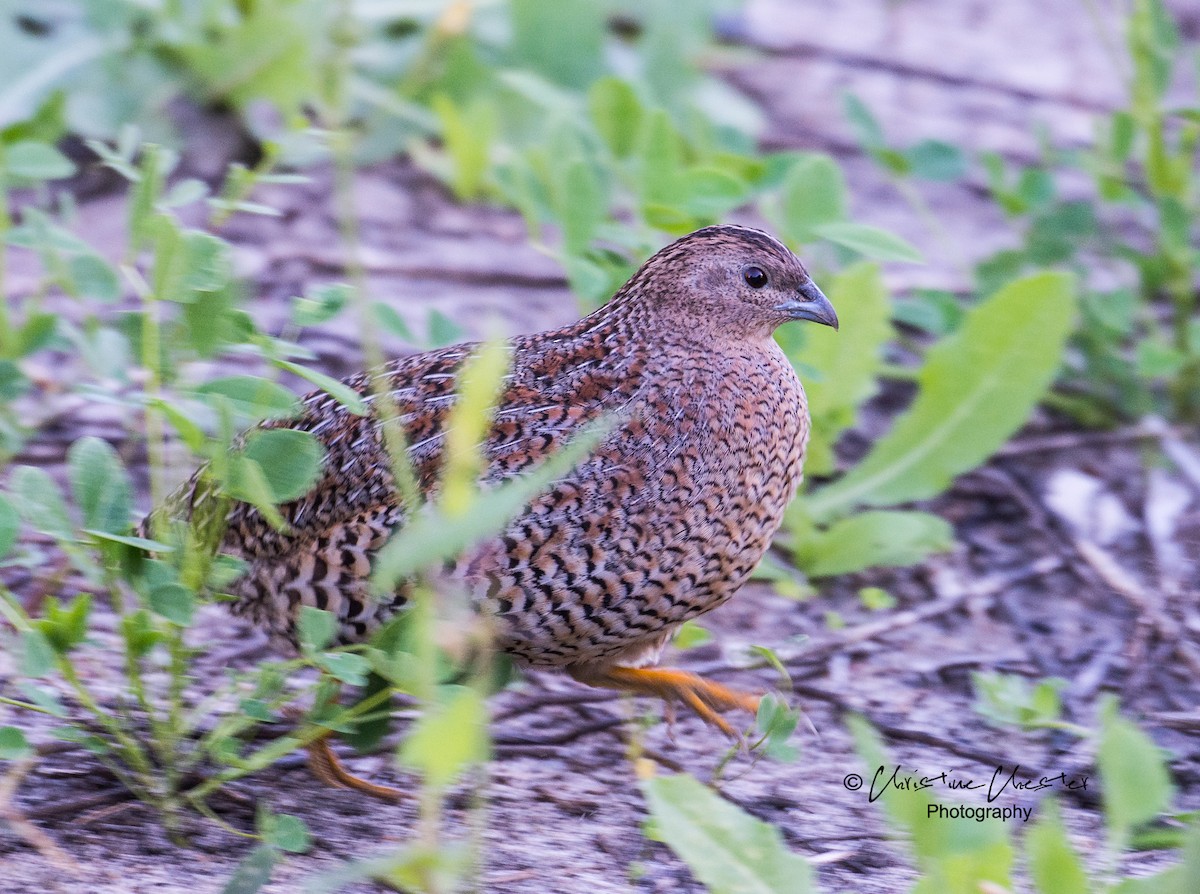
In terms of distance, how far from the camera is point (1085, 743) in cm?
360

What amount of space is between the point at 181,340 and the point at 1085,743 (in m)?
2.23

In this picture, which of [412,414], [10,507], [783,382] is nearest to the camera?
[10,507]

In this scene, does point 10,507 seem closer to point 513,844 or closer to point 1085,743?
point 513,844

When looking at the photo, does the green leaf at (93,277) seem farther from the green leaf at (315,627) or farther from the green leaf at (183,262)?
the green leaf at (315,627)

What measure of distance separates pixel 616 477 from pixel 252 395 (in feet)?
2.49

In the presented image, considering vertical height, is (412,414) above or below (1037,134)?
below

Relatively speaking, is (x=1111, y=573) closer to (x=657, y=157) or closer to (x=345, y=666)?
(x=657, y=157)

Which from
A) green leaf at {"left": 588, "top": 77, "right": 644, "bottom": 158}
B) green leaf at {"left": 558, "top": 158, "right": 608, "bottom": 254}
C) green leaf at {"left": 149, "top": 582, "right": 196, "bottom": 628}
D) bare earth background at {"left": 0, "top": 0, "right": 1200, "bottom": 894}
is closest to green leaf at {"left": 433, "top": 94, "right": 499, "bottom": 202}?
bare earth background at {"left": 0, "top": 0, "right": 1200, "bottom": 894}

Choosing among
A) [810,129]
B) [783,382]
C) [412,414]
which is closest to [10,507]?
[412,414]

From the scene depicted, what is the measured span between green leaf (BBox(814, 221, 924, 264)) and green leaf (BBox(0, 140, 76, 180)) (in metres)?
1.97

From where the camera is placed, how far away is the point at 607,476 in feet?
10.4

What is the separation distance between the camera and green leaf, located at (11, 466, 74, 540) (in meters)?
2.70

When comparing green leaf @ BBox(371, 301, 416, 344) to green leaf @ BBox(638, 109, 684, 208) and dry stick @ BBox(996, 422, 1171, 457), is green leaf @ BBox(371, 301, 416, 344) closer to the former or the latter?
green leaf @ BBox(638, 109, 684, 208)

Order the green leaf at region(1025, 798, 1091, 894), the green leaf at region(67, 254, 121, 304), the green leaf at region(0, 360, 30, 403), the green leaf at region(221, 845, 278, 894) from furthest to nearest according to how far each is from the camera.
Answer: the green leaf at region(0, 360, 30, 403)
the green leaf at region(67, 254, 121, 304)
the green leaf at region(221, 845, 278, 894)
the green leaf at region(1025, 798, 1091, 894)
